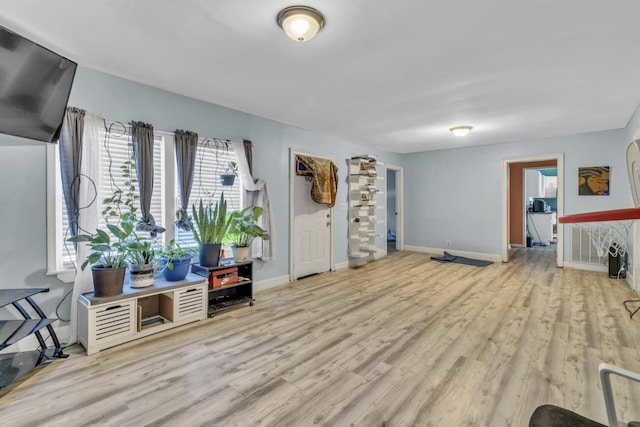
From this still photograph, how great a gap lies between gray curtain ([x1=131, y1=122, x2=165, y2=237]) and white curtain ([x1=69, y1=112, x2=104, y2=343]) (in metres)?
0.30

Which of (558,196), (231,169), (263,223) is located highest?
(231,169)

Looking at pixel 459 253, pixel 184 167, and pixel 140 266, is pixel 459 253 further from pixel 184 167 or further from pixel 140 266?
pixel 140 266

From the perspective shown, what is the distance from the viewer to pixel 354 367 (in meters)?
2.26

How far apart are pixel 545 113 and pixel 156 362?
5.29 m

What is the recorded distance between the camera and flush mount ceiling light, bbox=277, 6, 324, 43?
1914 mm

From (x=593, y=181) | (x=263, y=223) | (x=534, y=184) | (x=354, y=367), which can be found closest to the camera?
(x=354, y=367)

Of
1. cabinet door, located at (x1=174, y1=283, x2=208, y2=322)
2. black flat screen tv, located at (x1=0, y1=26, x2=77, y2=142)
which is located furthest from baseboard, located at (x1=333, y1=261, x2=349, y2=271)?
black flat screen tv, located at (x1=0, y1=26, x2=77, y2=142)

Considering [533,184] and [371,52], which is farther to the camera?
[533,184]

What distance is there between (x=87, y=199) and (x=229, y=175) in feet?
4.68

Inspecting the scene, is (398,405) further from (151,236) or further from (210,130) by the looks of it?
(210,130)

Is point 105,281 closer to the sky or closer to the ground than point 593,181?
closer to the ground

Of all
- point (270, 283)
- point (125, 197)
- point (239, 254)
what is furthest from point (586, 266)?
point (125, 197)

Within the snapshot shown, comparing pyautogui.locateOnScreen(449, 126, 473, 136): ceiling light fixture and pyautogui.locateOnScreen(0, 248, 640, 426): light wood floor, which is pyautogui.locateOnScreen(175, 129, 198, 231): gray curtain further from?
pyautogui.locateOnScreen(449, 126, 473, 136): ceiling light fixture

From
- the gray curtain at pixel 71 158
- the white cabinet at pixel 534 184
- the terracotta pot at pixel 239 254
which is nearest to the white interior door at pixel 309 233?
the terracotta pot at pixel 239 254
